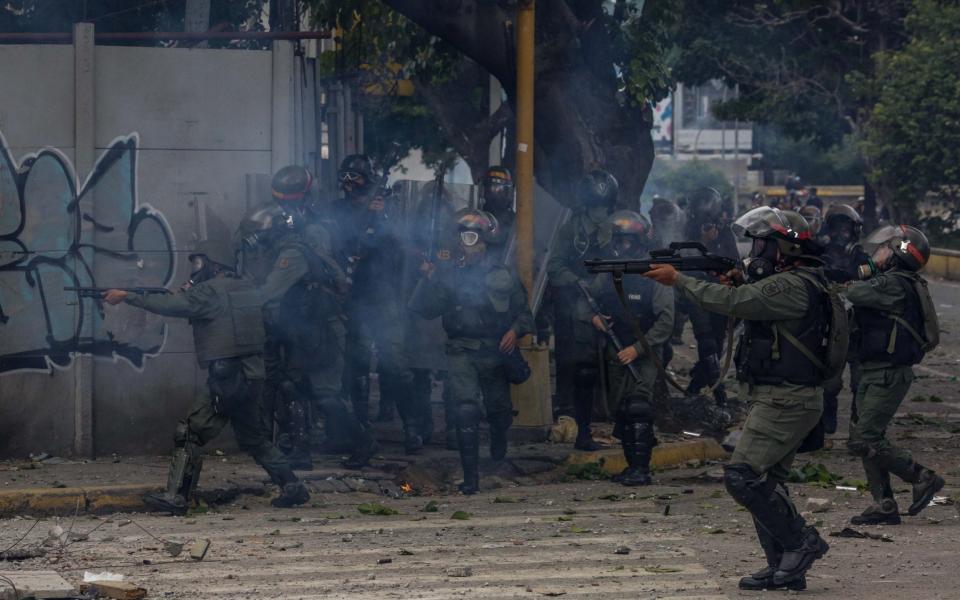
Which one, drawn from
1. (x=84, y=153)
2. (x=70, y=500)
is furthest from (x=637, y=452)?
(x=84, y=153)

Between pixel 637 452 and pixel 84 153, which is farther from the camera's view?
pixel 84 153

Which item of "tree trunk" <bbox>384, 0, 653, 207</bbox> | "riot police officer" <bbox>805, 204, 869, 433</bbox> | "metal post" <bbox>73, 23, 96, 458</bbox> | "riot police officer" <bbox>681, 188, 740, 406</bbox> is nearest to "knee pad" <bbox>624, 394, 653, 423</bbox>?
"riot police officer" <bbox>805, 204, 869, 433</bbox>

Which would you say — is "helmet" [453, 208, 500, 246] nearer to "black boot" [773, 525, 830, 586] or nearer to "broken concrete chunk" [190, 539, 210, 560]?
"broken concrete chunk" [190, 539, 210, 560]

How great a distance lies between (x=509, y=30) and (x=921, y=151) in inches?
731

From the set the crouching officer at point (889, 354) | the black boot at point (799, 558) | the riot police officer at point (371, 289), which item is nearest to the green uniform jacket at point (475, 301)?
the riot police officer at point (371, 289)

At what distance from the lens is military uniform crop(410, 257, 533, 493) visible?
9266mm

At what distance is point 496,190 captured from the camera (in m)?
11.4

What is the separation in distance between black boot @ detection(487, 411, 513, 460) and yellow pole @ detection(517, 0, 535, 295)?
150 centimetres

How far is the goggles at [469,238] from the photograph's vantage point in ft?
30.9

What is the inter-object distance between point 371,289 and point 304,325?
1.16m

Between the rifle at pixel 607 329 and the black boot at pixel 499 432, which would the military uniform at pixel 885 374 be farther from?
the black boot at pixel 499 432

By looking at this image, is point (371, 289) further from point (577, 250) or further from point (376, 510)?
point (376, 510)

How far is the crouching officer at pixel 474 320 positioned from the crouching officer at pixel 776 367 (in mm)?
2660

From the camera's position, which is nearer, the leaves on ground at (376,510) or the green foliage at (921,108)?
the leaves on ground at (376,510)
